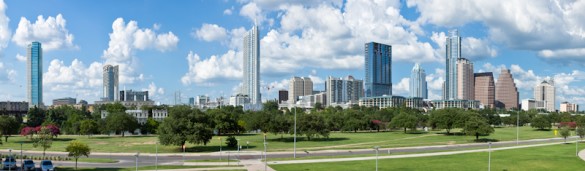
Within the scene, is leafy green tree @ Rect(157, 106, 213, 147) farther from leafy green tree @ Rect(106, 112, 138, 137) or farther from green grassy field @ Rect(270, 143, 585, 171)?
leafy green tree @ Rect(106, 112, 138, 137)

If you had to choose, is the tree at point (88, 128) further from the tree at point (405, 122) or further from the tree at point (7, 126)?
the tree at point (405, 122)

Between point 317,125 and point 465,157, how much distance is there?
41667 millimetres

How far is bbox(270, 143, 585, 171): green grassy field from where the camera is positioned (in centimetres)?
6231

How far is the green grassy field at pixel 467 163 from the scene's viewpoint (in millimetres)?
62312

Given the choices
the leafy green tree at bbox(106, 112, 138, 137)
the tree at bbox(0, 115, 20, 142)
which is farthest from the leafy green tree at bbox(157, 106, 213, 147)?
the leafy green tree at bbox(106, 112, 138, 137)

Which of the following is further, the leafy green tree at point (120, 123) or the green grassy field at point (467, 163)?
the leafy green tree at point (120, 123)

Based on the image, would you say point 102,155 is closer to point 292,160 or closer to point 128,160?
point 128,160

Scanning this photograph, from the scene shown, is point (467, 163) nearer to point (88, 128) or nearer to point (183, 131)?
point (183, 131)

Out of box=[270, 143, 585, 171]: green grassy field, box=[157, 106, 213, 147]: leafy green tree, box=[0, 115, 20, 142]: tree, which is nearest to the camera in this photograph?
box=[270, 143, 585, 171]: green grassy field

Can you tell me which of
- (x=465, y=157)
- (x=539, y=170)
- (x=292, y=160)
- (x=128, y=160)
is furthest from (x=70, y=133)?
(x=539, y=170)

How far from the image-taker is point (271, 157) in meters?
77.8

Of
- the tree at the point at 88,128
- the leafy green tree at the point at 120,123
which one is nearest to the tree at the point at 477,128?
the leafy green tree at the point at 120,123

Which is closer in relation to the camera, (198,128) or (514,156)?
(514,156)

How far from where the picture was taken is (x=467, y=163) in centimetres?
6688
